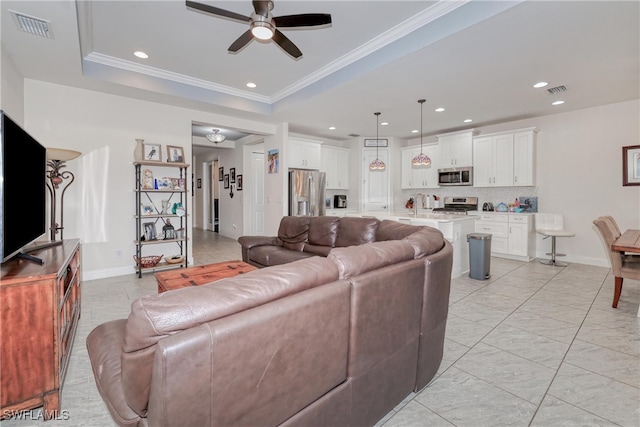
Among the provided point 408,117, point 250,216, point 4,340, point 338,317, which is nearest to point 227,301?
point 338,317

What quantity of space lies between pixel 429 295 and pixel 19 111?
15.8ft

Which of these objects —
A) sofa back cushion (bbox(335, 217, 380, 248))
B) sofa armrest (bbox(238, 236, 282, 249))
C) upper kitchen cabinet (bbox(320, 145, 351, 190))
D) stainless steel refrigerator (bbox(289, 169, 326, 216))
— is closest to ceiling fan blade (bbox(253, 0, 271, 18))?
sofa back cushion (bbox(335, 217, 380, 248))

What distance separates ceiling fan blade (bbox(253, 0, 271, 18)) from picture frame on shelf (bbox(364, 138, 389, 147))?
544 cm

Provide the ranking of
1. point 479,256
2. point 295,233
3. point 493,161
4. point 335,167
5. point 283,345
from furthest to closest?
1. point 335,167
2. point 493,161
3. point 295,233
4. point 479,256
5. point 283,345

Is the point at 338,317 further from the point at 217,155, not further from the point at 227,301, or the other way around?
the point at 217,155

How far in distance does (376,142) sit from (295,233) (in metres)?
4.21

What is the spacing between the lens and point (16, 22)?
98.5 inches

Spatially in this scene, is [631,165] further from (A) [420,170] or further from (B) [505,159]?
(A) [420,170]

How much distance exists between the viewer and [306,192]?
640cm

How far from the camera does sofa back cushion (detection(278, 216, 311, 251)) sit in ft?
13.9

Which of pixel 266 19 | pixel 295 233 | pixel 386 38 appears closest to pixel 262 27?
pixel 266 19

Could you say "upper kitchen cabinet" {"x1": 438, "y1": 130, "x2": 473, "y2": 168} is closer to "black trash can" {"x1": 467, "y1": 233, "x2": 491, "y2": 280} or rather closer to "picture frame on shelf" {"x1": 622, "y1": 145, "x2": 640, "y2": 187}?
"picture frame on shelf" {"x1": 622, "y1": 145, "x2": 640, "y2": 187}

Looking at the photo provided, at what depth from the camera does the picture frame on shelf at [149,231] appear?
451cm

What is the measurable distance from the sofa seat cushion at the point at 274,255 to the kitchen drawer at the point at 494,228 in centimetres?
397
